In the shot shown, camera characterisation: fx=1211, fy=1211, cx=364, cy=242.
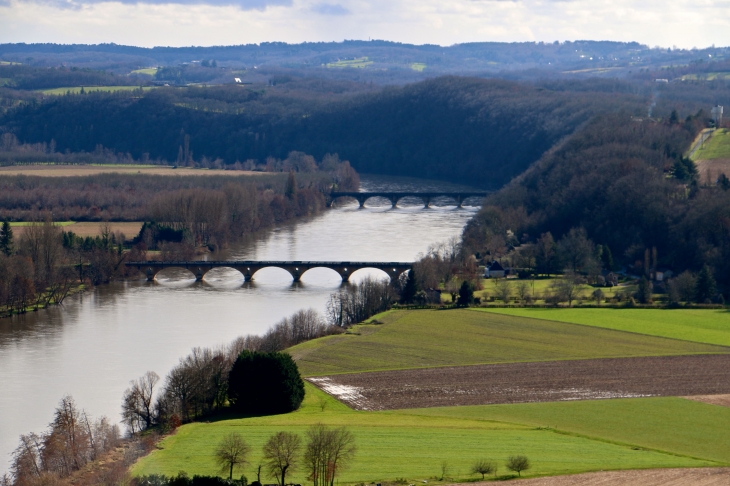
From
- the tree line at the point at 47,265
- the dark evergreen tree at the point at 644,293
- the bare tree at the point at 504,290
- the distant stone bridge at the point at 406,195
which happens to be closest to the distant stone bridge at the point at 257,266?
the tree line at the point at 47,265

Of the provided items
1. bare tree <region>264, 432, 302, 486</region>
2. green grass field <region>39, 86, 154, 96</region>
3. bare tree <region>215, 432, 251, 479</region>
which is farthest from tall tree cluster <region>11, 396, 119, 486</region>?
green grass field <region>39, 86, 154, 96</region>

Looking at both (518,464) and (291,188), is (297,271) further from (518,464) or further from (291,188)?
(518,464)

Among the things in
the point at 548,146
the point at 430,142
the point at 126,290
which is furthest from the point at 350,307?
the point at 430,142

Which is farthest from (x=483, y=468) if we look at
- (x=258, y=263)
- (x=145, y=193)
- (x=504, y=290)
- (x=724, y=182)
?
(x=145, y=193)

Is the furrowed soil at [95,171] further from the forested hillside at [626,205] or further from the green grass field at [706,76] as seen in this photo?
the green grass field at [706,76]

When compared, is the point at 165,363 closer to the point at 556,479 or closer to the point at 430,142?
the point at 556,479
